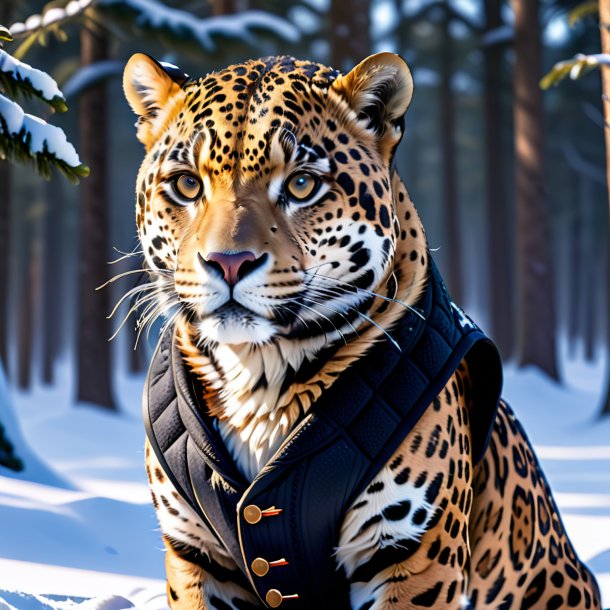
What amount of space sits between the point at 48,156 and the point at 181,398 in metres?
1.91

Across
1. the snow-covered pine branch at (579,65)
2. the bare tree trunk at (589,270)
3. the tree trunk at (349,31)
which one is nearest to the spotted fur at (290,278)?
the snow-covered pine branch at (579,65)

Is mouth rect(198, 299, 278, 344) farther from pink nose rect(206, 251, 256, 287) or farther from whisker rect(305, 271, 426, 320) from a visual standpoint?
whisker rect(305, 271, 426, 320)

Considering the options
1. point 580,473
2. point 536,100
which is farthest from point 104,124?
point 580,473

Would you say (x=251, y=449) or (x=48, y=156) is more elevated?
(x=48, y=156)

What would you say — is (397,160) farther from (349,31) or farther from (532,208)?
(349,31)

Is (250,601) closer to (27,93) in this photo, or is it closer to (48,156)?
(48,156)

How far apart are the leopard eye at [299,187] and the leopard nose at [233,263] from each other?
24 cm

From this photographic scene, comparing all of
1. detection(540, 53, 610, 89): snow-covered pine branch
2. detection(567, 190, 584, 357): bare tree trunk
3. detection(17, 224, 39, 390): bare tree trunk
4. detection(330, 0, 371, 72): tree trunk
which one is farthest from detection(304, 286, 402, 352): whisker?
detection(567, 190, 584, 357): bare tree trunk

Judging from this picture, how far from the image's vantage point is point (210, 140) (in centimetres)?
253

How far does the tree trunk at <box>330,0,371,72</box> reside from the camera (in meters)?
11.6

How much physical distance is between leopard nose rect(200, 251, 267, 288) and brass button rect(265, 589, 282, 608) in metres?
0.93

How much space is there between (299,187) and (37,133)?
220 cm

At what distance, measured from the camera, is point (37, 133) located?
426 cm

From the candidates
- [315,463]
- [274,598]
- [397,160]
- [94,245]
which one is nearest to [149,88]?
[315,463]
